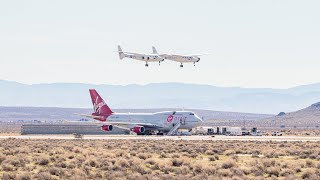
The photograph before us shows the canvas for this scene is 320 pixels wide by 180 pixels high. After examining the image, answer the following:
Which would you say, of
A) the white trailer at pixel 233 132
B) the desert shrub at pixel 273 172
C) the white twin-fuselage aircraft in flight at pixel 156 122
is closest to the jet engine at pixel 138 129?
the white twin-fuselage aircraft in flight at pixel 156 122

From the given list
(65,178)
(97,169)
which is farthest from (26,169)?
(65,178)

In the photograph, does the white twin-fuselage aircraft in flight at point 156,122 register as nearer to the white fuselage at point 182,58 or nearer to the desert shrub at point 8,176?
the white fuselage at point 182,58

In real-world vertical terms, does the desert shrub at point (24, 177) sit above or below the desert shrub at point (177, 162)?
below

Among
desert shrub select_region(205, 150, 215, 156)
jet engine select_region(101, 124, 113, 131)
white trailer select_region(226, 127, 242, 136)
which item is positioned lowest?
desert shrub select_region(205, 150, 215, 156)

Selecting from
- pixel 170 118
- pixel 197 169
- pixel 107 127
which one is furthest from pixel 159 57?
pixel 197 169

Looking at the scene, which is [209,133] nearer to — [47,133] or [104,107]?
[104,107]

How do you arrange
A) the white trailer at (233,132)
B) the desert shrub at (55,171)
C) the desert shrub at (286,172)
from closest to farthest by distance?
the desert shrub at (55,171), the desert shrub at (286,172), the white trailer at (233,132)

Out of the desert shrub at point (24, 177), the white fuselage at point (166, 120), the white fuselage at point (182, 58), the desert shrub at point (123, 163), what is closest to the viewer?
the desert shrub at point (24, 177)

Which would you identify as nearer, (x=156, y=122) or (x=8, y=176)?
(x=8, y=176)

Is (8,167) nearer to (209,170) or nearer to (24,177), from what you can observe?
(24,177)

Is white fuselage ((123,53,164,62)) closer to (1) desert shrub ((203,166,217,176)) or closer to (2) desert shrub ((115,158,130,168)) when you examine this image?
→ (2) desert shrub ((115,158,130,168))

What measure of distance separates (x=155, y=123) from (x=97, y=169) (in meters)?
70.5

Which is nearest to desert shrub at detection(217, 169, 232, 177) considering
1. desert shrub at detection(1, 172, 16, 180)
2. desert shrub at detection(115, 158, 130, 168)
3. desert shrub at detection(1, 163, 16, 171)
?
desert shrub at detection(115, 158, 130, 168)

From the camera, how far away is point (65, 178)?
33031mm
